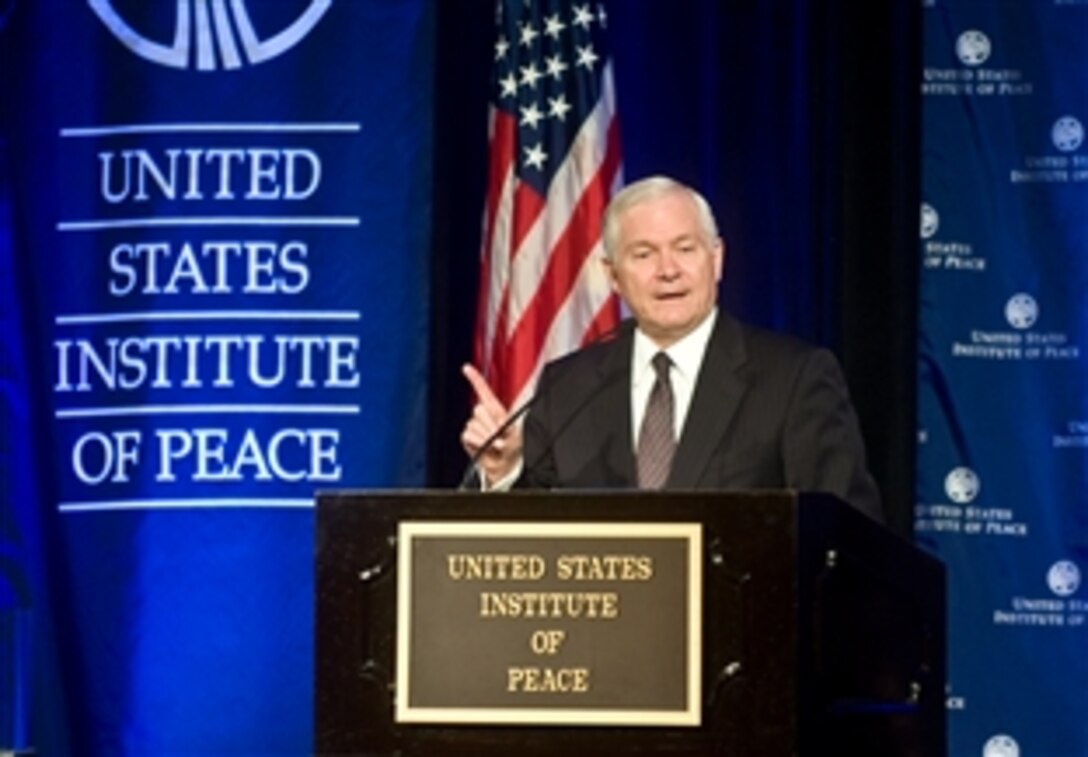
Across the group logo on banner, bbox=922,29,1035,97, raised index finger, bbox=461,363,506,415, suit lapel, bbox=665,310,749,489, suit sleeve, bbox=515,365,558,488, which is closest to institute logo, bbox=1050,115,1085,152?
logo on banner, bbox=922,29,1035,97

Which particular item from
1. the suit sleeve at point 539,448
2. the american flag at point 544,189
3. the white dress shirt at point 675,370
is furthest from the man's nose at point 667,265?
the american flag at point 544,189

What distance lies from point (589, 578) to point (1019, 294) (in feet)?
10.7

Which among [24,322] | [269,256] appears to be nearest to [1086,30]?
[269,256]

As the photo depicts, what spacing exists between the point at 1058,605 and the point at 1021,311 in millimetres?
776

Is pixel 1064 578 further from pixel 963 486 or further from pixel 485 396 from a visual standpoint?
pixel 485 396

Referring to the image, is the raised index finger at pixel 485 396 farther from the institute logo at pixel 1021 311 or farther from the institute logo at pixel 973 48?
the institute logo at pixel 973 48

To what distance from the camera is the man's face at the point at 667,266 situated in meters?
3.89

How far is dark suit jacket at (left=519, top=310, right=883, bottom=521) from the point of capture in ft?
11.7

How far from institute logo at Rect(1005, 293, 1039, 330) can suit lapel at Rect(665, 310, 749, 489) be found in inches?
90.0

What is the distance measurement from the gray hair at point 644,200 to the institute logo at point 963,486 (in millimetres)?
2125

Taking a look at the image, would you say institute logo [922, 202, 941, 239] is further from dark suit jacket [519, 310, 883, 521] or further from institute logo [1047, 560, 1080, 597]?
dark suit jacket [519, 310, 883, 521]

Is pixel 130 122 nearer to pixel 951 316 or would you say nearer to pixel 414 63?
pixel 414 63

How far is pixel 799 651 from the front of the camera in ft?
9.07

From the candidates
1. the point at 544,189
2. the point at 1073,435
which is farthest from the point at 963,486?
the point at 544,189
